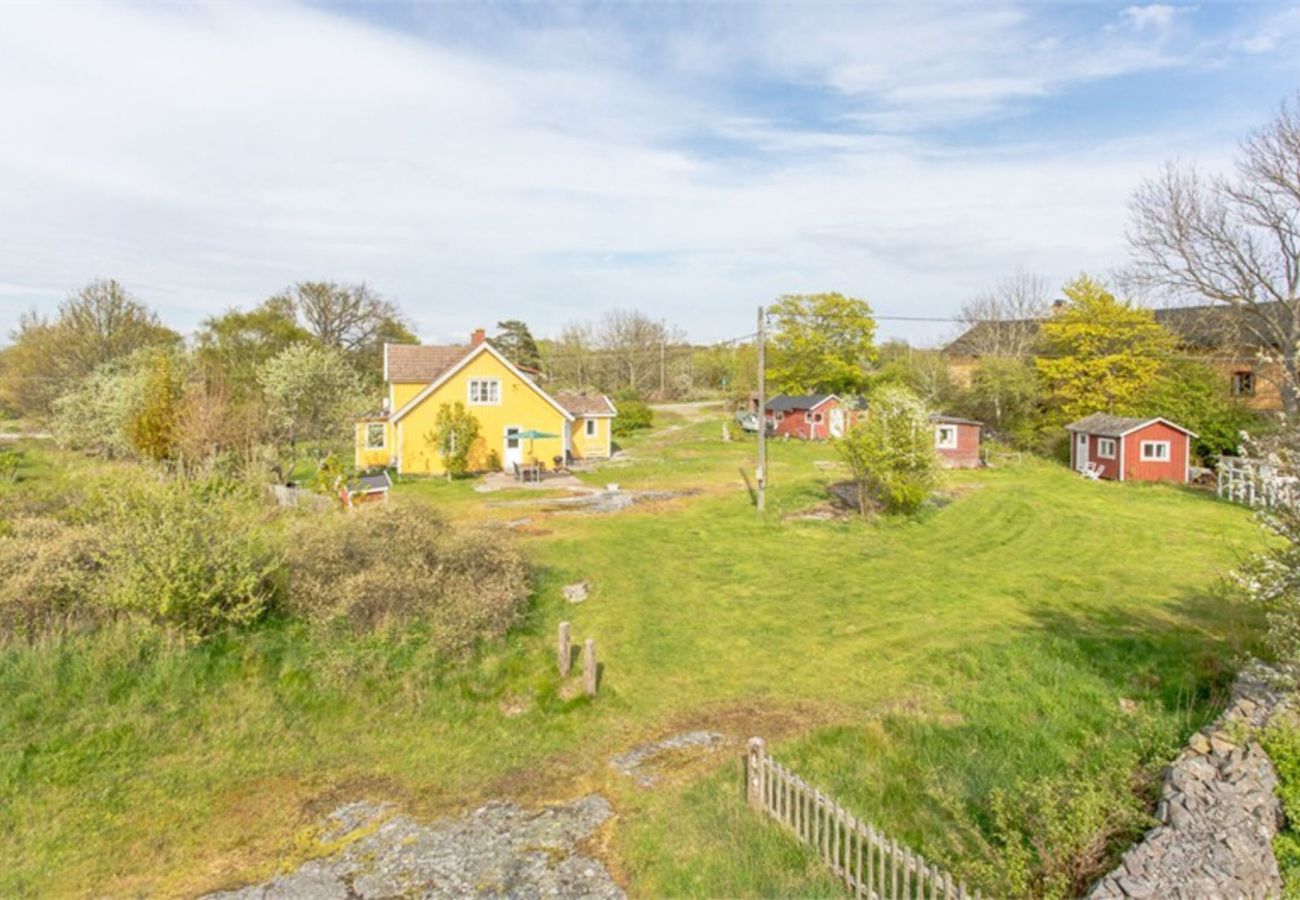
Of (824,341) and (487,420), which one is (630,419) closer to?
(824,341)

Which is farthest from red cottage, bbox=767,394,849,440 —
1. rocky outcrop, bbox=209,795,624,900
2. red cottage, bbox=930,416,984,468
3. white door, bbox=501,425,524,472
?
rocky outcrop, bbox=209,795,624,900

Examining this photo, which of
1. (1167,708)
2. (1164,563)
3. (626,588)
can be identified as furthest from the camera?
(1164,563)

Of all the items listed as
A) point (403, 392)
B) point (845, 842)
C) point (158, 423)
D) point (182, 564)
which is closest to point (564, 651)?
point (845, 842)

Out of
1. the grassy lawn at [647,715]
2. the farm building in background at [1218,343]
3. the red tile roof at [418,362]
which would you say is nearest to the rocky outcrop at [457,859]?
the grassy lawn at [647,715]

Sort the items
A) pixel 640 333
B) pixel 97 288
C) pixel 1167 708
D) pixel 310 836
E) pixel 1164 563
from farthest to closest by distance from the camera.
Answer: pixel 640 333, pixel 97 288, pixel 1164 563, pixel 1167 708, pixel 310 836

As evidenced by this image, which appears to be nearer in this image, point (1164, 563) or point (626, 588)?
point (626, 588)

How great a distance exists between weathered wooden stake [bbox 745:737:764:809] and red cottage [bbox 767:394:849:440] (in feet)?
128

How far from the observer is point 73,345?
39781mm

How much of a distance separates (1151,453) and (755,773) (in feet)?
99.9

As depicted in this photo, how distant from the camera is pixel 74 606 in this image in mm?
10180

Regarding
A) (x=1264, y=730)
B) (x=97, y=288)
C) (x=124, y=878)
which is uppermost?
(x=97, y=288)

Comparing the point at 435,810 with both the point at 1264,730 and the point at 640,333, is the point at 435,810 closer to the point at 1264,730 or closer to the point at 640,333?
the point at 1264,730

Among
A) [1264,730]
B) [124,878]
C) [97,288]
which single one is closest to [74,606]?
[124,878]

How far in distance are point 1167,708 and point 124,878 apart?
11.8 metres
